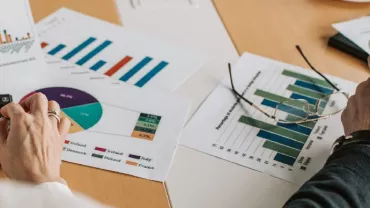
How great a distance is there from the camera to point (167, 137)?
0.99 meters

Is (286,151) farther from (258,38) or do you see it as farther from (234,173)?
(258,38)

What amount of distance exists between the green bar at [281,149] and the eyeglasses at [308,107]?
0.22 ft

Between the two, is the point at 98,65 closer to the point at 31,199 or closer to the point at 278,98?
the point at 278,98

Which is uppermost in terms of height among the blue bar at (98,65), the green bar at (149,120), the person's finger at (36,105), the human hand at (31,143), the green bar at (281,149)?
the blue bar at (98,65)

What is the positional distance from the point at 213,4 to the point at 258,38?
0.57ft

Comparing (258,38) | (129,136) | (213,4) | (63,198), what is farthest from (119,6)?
(63,198)

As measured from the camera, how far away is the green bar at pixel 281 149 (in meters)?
0.98

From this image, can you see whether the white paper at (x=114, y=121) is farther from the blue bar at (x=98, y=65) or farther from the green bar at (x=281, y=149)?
the green bar at (x=281, y=149)

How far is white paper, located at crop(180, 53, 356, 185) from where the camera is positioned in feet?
3.14

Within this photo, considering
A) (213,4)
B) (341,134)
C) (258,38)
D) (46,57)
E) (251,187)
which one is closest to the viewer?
(251,187)

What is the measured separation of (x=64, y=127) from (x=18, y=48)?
0.23m

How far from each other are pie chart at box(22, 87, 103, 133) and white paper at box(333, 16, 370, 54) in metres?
0.58

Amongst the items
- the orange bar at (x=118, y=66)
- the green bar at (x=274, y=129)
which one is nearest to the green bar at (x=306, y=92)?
the green bar at (x=274, y=129)

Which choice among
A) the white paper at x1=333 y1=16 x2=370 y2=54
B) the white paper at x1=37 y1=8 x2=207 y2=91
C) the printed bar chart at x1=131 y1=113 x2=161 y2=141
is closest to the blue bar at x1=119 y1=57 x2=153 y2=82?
the white paper at x1=37 y1=8 x2=207 y2=91
